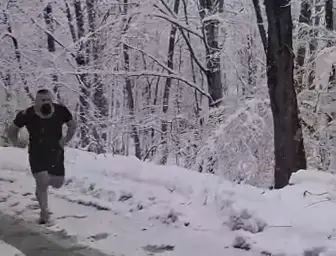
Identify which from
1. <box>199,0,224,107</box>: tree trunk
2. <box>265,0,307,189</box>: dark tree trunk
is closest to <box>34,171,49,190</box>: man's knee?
<box>265,0,307,189</box>: dark tree trunk

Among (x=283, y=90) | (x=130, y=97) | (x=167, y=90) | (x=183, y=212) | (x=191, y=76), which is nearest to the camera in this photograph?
(x=183, y=212)

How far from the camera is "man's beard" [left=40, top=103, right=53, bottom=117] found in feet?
24.4

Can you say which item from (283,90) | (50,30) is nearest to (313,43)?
(283,90)

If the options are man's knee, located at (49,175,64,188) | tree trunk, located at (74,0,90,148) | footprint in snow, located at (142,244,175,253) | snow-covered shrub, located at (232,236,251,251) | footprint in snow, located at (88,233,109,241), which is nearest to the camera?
snow-covered shrub, located at (232,236,251,251)

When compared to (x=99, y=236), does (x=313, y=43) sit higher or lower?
higher

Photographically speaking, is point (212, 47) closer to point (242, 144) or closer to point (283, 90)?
point (242, 144)

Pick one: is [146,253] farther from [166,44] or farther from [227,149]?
[166,44]

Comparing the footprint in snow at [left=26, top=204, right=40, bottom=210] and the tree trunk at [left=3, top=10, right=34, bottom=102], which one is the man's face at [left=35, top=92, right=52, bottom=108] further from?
the tree trunk at [left=3, top=10, right=34, bottom=102]

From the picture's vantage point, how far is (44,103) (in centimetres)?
742

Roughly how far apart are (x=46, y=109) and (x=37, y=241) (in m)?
1.75

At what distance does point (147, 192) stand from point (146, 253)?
2.23m

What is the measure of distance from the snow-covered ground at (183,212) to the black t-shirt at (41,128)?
3.28ft

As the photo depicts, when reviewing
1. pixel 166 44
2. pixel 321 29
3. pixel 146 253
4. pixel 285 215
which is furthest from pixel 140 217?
pixel 166 44

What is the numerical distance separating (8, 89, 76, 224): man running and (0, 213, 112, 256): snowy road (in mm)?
361
